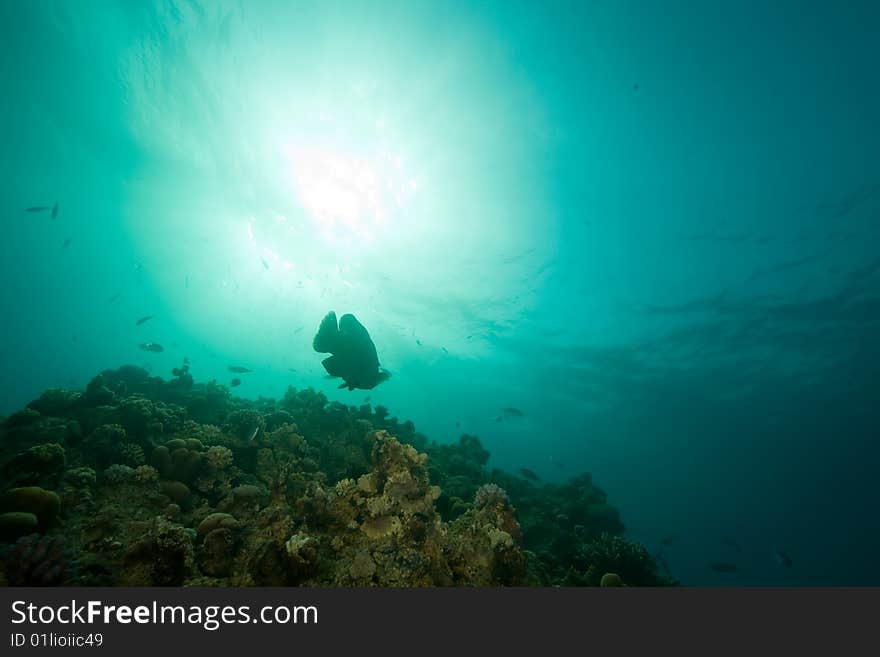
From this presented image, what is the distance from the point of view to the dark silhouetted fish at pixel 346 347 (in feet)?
22.6

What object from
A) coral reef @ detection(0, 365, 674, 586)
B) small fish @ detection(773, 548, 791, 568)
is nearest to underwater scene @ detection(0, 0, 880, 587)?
coral reef @ detection(0, 365, 674, 586)

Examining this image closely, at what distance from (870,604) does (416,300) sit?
2825 cm

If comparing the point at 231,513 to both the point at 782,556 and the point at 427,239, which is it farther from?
the point at 782,556

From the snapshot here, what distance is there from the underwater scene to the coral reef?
0.03 metres

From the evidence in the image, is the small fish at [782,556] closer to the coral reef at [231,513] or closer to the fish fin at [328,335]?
the coral reef at [231,513]

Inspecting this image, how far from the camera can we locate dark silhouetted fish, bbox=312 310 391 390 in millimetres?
6891

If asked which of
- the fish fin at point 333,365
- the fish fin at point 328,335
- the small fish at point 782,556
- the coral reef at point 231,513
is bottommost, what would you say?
the small fish at point 782,556

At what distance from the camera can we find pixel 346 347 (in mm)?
6891

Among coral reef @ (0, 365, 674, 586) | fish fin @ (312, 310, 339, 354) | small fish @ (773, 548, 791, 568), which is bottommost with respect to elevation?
small fish @ (773, 548, 791, 568)

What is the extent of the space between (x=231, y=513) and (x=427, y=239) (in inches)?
772

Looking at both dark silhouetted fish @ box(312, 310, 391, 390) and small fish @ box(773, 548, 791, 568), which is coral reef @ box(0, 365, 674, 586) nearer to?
dark silhouetted fish @ box(312, 310, 391, 390)

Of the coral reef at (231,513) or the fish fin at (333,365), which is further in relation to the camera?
the fish fin at (333,365)

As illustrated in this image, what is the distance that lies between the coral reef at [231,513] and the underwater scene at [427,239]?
28 mm

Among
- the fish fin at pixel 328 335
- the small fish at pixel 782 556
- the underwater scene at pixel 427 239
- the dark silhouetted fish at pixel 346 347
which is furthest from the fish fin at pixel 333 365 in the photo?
the small fish at pixel 782 556
